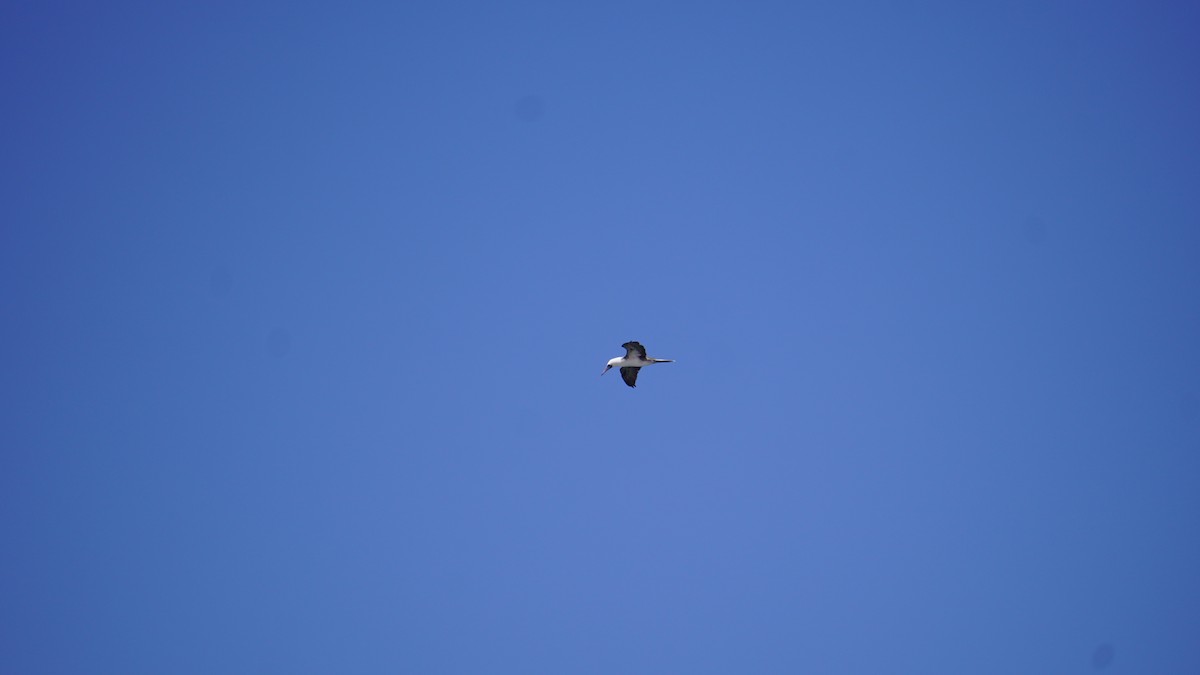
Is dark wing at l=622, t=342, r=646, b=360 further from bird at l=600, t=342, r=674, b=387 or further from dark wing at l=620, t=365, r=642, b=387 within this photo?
dark wing at l=620, t=365, r=642, b=387

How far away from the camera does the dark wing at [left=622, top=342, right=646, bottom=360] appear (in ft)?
129

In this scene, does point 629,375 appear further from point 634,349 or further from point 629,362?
point 634,349

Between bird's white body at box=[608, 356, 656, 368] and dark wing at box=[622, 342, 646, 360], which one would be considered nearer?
dark wing at box=[622, 342, 646, 360]

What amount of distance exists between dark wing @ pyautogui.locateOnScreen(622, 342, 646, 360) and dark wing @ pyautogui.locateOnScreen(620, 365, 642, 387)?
1.75ft

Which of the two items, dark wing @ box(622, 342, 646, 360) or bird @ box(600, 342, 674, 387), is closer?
dark wing @ box(622, 342, 646, 360)

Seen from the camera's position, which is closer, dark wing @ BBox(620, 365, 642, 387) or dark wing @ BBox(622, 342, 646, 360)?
dark wing @ BBox(622, 342, 646, 360)

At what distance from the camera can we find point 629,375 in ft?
134

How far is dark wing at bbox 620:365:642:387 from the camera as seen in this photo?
40.8 metres

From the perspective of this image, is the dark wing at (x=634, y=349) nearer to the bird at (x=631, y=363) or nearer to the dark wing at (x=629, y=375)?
the bird at (x=631, y=363)

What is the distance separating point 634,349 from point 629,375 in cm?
136

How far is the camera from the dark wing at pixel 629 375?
40750 mm

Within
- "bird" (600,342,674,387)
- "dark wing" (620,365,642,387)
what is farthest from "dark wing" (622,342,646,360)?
"dark wing" (620,365,642,387)

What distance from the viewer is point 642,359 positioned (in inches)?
1597

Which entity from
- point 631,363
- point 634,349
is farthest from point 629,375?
point 634,349
